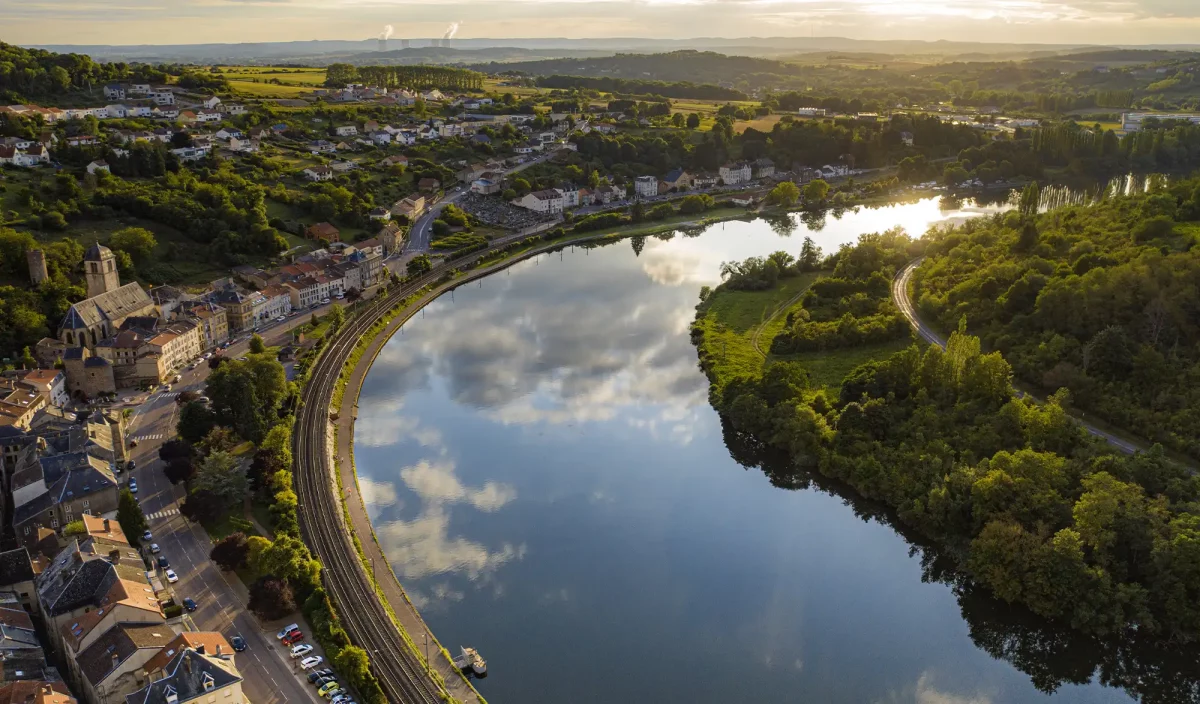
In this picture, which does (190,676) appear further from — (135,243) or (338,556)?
(135,243)

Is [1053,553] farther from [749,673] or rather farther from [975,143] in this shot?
[975,143]

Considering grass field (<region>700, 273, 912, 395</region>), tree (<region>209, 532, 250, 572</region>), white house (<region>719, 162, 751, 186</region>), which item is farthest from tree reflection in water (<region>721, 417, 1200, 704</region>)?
white house (<region>719, 162, 751, 186</region>)

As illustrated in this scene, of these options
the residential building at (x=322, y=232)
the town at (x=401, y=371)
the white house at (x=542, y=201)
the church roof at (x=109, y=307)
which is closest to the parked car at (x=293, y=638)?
the town at (x=401, y=371)

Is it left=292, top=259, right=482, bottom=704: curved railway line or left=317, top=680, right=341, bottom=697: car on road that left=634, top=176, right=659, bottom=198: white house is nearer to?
left=292, top=259, right=482, bottom=704: curved railway line

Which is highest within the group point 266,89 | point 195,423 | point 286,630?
point 266,89

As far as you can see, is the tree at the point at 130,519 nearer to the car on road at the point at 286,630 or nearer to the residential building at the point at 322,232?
the car on road at the point at 286,630

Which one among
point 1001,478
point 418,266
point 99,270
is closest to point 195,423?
point 99,270

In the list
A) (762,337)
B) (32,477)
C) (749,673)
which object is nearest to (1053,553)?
(749,673)
